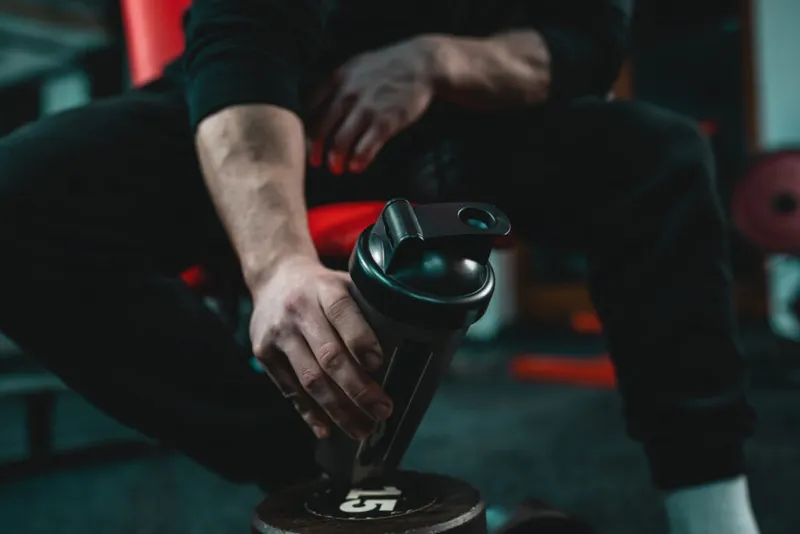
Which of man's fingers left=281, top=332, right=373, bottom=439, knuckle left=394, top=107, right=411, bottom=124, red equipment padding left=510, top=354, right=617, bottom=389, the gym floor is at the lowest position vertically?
red equipment padding left=510, top=354, right=617, bottom=389

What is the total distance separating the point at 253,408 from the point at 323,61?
0.35 m

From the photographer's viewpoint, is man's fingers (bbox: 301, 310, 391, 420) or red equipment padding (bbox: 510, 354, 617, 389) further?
red equipment padding (bbox: 510, 354, 617, 389)

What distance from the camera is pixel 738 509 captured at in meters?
0.56

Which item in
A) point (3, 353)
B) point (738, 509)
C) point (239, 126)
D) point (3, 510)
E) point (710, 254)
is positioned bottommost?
point (3, 353)

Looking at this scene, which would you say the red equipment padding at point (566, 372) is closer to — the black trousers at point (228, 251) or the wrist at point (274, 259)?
the black trousers at point (228, 251)

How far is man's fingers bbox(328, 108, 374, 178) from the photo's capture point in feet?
1.79

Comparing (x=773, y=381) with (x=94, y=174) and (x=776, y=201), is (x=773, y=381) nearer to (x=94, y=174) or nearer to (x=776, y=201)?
(x=776, y=201)

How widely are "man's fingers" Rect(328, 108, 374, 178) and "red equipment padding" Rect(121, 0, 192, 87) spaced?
411 millimetres

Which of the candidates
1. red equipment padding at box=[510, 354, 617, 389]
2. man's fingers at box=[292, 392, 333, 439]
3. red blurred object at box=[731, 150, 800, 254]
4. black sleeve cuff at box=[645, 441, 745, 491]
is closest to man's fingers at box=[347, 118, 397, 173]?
man's fingers at box=[292, 392, 333, 439]

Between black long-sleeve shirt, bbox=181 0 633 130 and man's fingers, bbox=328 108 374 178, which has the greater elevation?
black long-sleeve shirt, bbox=181 0 633 130

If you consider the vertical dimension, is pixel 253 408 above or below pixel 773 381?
above

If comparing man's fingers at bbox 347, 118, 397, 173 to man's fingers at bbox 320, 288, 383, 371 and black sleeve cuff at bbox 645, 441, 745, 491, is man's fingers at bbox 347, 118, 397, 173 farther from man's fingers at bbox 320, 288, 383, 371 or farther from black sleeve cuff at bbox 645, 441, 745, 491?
black sleeve cuff at bbox 645, 441, 745, 491

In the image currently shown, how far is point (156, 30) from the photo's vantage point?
0.87 m

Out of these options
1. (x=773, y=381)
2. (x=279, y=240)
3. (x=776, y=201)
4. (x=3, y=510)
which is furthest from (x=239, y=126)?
(x=776, y=201)
